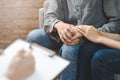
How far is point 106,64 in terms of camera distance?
121cm

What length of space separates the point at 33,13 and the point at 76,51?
2.13m

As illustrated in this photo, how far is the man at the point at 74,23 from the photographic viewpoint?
1321mm

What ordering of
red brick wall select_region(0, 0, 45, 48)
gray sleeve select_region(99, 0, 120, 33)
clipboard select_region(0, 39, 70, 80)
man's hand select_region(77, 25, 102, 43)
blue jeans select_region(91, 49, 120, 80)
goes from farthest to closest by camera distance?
red brick wall select_region(0, 0, 45, 48), gray sleeve select_region(99, 0, 120, 33), man's hand select_region(77, 25, 102, 43), blue jeans select_region(91, 49, 120, 80), clipboard select_region(0, 39, 70, 80)

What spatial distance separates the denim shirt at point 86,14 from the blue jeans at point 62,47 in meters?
0.04

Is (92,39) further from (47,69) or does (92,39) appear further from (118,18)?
(47,69)

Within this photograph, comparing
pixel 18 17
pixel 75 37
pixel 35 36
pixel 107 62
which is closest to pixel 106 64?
pixel 107 62

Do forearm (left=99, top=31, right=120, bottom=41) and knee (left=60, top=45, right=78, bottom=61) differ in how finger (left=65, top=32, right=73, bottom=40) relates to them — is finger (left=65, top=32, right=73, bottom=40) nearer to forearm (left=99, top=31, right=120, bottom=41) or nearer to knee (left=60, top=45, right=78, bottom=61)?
knee (left=60, top=45, right=78, bottom=61)

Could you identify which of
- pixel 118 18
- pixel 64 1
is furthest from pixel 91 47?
pixel 64 1

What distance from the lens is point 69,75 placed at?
4.39ft

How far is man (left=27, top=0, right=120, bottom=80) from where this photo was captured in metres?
1.32

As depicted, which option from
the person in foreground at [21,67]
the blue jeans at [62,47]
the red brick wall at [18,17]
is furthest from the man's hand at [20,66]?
the red brick wall at [18,17]

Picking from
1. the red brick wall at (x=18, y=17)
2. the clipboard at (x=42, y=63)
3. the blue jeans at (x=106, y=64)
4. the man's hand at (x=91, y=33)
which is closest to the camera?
the clipboard at (x=42, y=63)

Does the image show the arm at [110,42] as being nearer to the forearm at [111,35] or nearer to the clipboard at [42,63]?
the forearm at [111,35]

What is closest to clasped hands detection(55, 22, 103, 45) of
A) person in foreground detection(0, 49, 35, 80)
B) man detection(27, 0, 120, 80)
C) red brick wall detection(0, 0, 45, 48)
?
man detection(27, 0, 120, 80)
